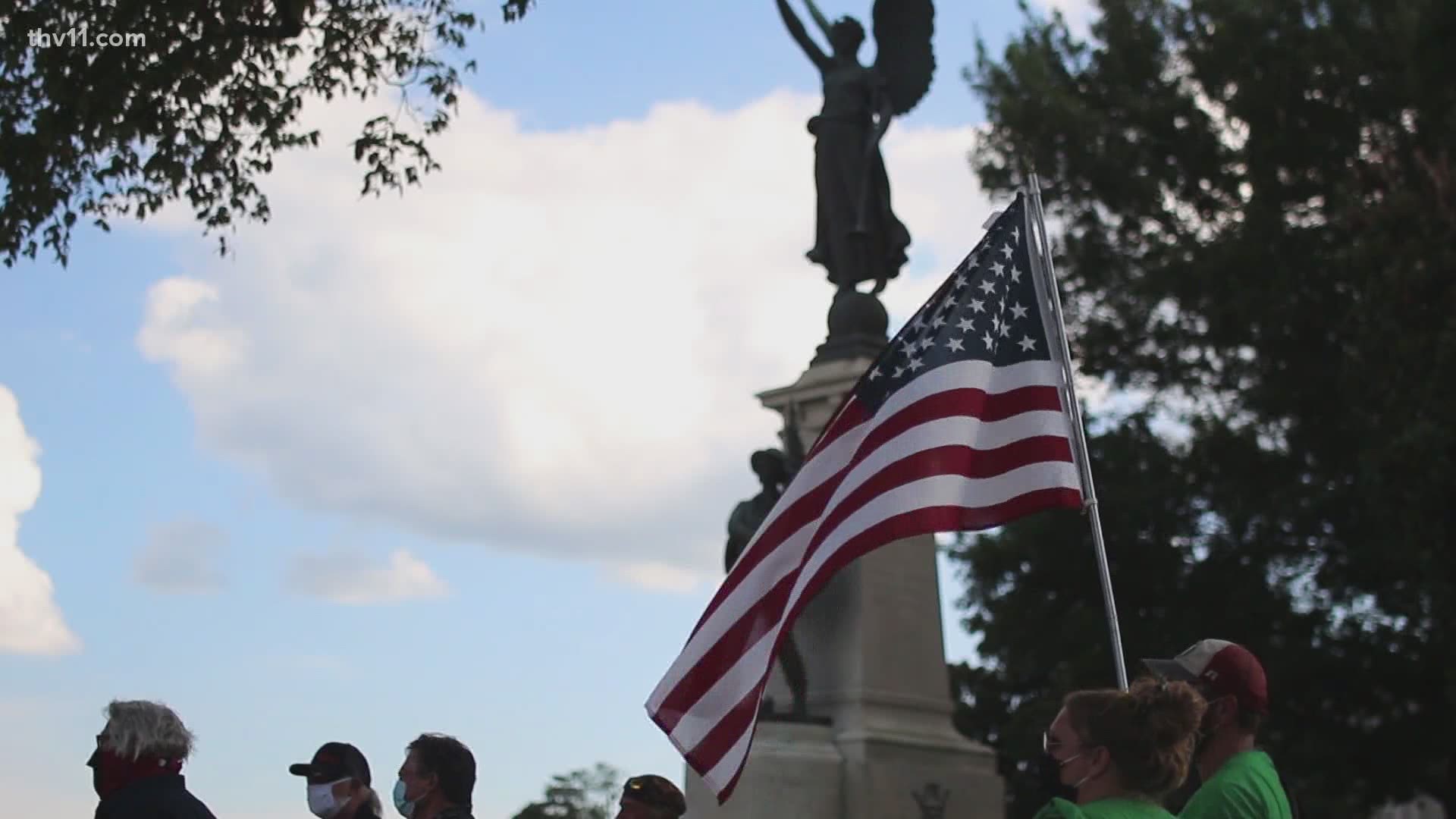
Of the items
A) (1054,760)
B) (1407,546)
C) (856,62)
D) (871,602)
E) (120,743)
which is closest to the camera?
(1054,760)

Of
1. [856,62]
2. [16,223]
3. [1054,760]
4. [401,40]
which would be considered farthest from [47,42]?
[1054,760]

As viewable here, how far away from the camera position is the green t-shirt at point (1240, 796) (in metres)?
4.18

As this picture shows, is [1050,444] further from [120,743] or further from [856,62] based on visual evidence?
[856,62]

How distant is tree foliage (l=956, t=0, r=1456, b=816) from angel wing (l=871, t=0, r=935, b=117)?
8288mm

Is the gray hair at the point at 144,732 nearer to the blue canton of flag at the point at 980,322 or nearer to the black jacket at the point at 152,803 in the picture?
the black jacket at the point at 152,803

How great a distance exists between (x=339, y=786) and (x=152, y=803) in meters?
0.95

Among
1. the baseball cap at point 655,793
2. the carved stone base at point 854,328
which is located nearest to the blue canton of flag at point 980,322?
the baseball cap at point 655,793

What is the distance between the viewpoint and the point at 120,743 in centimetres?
485

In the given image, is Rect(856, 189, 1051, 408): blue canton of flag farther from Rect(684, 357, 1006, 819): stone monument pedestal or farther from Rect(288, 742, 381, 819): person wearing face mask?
Rect(684, 357, 1006, 819): stone monument pedestal

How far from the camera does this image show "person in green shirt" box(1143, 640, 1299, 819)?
4242mm

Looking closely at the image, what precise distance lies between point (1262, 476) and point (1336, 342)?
198cm

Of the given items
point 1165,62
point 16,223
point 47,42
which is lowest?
point 16,223

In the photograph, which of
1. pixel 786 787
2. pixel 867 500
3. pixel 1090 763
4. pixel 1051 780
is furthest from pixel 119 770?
pixel 786 787

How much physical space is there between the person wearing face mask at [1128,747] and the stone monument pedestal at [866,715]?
30.4ft
